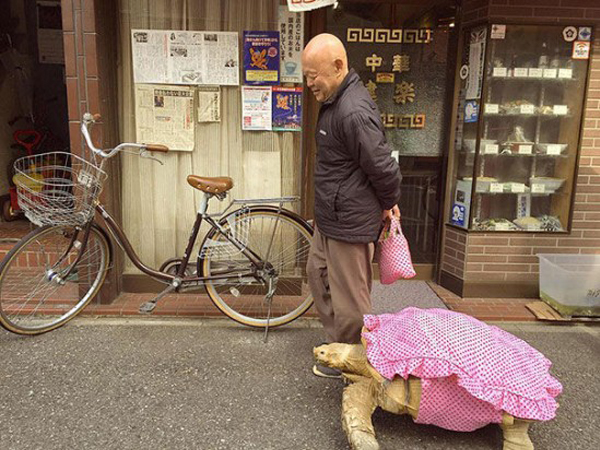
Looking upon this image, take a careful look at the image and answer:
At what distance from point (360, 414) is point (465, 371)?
1.94 ft

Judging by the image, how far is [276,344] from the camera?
3854mm

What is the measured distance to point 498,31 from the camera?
4.46 m

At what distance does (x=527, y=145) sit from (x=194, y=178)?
3.20 meters

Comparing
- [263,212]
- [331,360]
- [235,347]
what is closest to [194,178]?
[263,212]

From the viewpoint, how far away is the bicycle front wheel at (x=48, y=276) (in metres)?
3.73

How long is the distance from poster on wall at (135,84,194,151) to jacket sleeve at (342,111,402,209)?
2.11 metres

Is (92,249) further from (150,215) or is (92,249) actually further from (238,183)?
(238,183)

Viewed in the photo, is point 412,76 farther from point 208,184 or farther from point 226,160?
point 208,184

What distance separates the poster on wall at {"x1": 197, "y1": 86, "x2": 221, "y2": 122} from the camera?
4488 millimetres

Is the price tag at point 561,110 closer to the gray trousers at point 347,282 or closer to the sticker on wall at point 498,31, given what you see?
the sticker on wall at point 498,31

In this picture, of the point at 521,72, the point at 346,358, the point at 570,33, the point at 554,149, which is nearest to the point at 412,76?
the point at 521,72

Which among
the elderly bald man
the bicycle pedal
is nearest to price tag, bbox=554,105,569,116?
the elderly bald man

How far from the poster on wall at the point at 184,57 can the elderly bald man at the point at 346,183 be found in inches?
64.8

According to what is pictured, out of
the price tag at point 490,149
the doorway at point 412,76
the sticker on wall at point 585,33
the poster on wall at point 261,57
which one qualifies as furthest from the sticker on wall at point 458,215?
the poster on wall at point 261,57
